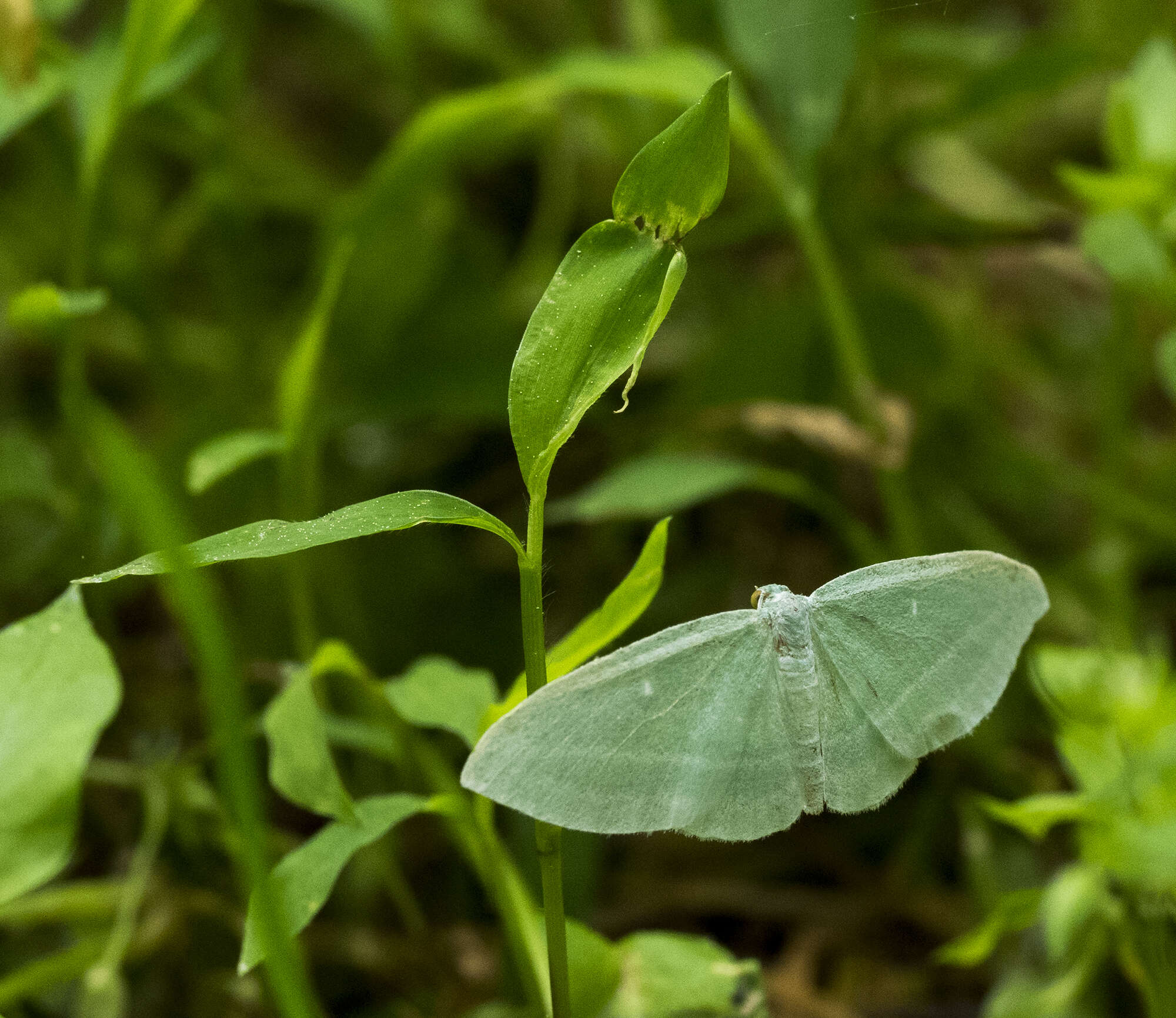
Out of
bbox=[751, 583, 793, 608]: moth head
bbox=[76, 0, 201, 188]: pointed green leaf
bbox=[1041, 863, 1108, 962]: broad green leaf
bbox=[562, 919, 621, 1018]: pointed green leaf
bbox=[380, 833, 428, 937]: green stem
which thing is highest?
bbox=[76, 0, 201, 188]: pointed green leaf

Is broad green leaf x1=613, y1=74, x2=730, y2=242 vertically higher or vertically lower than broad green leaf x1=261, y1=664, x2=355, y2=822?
higher

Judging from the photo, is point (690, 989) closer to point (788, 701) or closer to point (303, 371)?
point (788, 701)

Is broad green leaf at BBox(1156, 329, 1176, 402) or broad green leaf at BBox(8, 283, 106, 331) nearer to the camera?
broad green leaf at BBox(8, 283, 106, 331)

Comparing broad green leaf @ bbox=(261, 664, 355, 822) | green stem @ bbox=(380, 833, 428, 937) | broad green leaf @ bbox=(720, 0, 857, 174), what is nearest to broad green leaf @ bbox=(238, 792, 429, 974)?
broad green leaf @ bbox=(261, 664, 355, 822)

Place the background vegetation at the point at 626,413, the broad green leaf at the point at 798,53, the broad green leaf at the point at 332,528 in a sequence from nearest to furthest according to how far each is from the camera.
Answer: the broad green leaf at the point at 332,528 → the background vegetation at the point at 626,413 → the broad green leaf at the point at 798,53

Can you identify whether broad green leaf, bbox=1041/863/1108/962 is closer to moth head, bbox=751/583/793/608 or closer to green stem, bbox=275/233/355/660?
moth head, bbox=751/583/793/608

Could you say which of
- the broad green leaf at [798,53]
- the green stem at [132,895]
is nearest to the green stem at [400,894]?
the green stem at [132,895]

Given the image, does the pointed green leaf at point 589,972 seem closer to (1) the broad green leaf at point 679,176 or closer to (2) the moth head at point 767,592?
(2) the moth head at point 767,592
